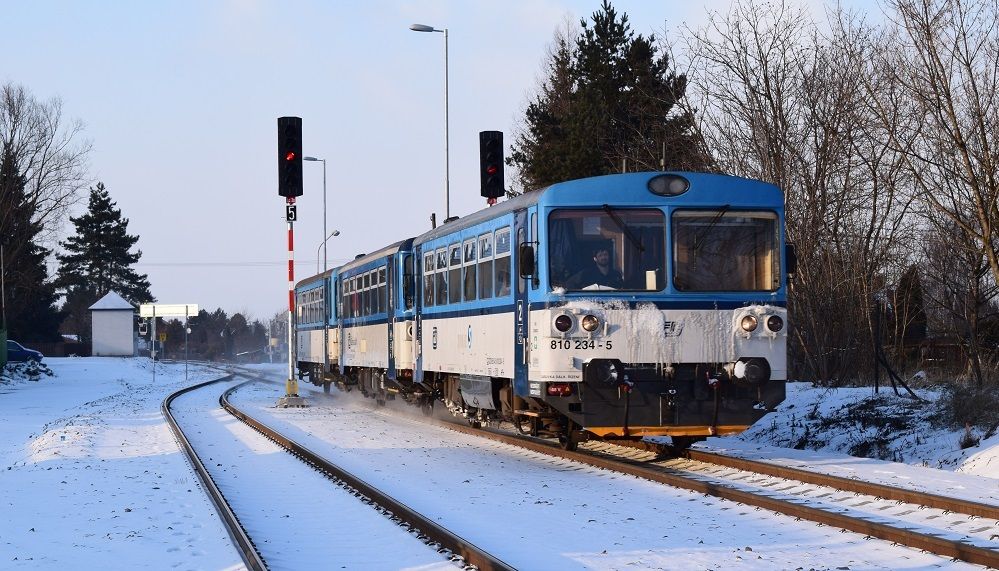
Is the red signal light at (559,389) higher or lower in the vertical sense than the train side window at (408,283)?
lower

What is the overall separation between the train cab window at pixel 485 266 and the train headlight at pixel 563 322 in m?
2.41

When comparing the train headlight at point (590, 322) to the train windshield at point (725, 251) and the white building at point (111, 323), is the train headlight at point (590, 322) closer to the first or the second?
the train windshield at point (725, 251)

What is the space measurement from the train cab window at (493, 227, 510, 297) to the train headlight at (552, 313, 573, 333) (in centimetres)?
158

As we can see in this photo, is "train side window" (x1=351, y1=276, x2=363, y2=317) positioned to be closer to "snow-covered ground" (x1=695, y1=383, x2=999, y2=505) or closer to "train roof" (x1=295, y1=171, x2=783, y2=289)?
→ "snow-covered ground" (x1=695, y1=383, x2=999, y2=505)

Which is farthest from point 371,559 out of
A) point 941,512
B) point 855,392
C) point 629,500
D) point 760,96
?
point 760,96

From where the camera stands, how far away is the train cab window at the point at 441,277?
58.6 ft

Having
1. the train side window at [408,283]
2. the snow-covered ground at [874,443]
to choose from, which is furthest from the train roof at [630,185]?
the train side window at [408,283]

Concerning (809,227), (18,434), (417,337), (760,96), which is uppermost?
(760,96)

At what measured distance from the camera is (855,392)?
17.6 metres

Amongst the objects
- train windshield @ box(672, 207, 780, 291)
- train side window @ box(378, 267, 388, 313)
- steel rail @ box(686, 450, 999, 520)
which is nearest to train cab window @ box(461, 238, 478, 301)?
train windshield @ box(672, 207, 780, 291)

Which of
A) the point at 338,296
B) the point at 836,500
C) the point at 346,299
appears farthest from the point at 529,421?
the point at 338,296

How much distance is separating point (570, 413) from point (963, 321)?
12188mm

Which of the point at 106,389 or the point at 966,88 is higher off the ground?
the point at 966,88

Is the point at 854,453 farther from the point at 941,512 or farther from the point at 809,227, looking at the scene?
the point at 809,227
